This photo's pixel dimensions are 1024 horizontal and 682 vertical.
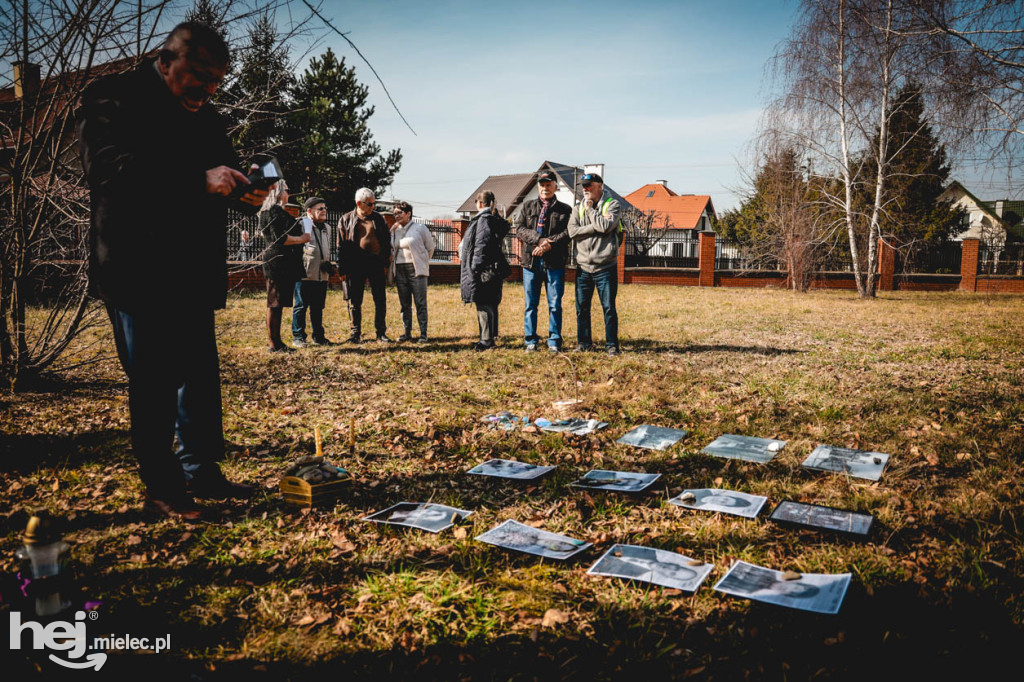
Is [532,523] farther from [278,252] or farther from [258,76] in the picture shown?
[278,252]

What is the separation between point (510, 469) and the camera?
360 cm

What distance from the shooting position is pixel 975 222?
4938 centimetres

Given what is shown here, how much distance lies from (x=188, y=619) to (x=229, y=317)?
9116 millimetres

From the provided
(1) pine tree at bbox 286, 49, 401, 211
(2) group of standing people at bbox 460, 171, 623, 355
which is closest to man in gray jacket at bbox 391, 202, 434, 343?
(2) group of standing people at bbox 460, 171, 623, 355

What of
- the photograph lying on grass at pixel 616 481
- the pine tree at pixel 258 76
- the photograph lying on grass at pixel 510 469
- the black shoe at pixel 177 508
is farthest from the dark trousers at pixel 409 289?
the black shoe at pixel 177 508

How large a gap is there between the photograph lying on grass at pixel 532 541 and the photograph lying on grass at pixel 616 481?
581mm

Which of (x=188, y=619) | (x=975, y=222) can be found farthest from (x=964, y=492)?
(x=975, y=222)

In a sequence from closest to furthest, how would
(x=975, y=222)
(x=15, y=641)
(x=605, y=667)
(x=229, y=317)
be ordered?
(x=15, y=641) → (x=605, y=667) → (x=229, y=317) → (x=975, y=222)

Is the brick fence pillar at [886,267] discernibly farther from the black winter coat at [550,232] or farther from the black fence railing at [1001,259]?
the black winter coat at [550,232]

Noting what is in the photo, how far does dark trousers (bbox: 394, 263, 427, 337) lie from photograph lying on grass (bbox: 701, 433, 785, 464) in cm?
508

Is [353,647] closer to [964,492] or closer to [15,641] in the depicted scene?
[15,641]

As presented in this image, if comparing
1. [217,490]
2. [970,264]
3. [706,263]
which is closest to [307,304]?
[217,490]

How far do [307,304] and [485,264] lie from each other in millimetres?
2287

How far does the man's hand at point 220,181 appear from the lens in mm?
2680
